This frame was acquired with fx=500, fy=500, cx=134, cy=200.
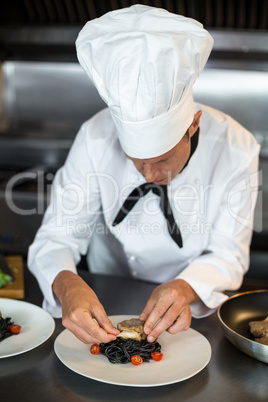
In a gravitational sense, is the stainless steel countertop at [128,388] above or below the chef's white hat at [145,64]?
below

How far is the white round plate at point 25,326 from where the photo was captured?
132 cm

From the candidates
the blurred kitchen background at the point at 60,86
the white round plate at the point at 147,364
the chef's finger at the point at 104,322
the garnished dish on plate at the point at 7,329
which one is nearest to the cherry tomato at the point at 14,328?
the garnished dish on plate at the point at 7,329

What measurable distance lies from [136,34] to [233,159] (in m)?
0.72

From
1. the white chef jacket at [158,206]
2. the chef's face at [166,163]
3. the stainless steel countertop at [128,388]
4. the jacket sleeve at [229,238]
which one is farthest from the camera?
the white chef jacket at [158,206]

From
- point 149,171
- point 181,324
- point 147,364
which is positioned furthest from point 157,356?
point 149,171

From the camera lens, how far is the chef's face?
1534 mm

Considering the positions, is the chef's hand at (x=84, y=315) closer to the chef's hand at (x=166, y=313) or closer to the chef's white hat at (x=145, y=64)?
the chef's hand at (x=166, y=313)

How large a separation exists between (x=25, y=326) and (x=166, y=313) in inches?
16.1

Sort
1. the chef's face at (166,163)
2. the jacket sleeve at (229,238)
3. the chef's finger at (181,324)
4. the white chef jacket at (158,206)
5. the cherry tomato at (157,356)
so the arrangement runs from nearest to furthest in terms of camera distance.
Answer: the cherry tomato at (157,356) < the chef's finger at (181,324) < the chef's face at (166,163) < the jacket sleeve at (229,238) < the white chef jacket at (158,206)

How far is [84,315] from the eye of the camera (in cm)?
131

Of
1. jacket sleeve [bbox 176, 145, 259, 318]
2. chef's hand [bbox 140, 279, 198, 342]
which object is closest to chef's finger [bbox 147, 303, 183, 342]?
chef's hand [bbox 140, 279, 198, 342]

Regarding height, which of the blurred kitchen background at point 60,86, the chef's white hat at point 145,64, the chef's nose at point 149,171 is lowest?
the blurred kitchen background at point 60,86

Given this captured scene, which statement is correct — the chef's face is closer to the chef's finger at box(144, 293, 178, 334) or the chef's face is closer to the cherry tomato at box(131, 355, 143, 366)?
the chef's finger at box(144, 293, 178, 334)

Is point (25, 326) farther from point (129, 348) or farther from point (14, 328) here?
point (129, 348)
